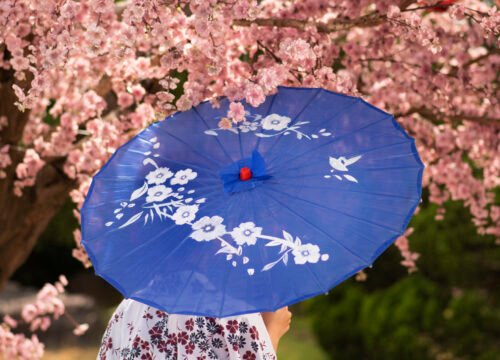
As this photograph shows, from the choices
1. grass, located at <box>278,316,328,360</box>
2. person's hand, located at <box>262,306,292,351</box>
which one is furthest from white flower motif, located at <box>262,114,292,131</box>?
grass, located at <box>278,316,328,360</box>

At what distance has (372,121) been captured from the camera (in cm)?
228

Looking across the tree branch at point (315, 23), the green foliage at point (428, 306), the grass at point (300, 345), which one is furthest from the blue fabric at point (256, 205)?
the grass at point (300, 345)

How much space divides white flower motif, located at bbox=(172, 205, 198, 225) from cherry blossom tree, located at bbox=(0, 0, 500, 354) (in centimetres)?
40

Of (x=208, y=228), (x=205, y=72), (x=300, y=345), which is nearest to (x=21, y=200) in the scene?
(x=205, y=72)

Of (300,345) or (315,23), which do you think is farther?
(300,345)

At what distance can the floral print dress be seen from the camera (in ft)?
7.15

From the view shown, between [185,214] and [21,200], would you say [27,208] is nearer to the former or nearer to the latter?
[21,200]

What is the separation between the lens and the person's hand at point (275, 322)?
2.31 metres

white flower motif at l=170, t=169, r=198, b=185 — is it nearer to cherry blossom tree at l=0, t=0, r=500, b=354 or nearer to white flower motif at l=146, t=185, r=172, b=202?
white flower motif at l=146, t=185, r=172, b=202

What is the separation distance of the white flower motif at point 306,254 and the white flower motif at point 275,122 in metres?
0.55

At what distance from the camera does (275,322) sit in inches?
91.6

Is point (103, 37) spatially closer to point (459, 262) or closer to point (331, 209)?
point (331, 209)

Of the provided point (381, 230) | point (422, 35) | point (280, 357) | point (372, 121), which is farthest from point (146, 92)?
point (280, 357)

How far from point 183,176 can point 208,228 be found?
32 centimetres
